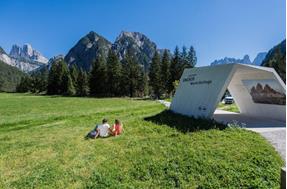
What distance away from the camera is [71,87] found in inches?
2921

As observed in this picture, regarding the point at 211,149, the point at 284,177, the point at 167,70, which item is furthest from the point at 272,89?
the point at 167,70

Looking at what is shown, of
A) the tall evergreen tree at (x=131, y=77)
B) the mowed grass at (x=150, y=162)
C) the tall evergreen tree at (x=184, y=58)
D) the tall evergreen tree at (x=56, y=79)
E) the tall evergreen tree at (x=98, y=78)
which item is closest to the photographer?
the mowed grass at (x=150, y=162)

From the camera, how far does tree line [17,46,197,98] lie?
60.5 m

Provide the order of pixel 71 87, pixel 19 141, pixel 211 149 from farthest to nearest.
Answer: pixel 71 87 → pixel 19 141 → pixel 211 149

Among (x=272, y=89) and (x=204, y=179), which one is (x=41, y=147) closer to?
(x=204, y=179)

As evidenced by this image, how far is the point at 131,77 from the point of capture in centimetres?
6575

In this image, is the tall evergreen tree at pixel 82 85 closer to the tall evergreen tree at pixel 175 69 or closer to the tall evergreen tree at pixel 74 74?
the tall evergreen tree at pixel 74 74

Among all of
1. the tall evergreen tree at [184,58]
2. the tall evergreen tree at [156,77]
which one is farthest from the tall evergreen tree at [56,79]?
the tall evergreen tree at [184,58]

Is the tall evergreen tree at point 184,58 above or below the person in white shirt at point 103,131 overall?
above

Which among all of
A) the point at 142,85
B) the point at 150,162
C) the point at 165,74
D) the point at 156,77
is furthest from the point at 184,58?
the point at 150,162

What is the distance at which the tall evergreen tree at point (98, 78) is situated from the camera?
68875 millimetres

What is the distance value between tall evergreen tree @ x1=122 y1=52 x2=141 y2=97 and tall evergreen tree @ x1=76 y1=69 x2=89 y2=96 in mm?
12857

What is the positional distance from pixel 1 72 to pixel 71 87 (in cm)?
15219

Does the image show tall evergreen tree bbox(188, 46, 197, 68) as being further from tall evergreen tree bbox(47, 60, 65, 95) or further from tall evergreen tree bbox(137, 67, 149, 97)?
tall evergreen tree bbox(47, 60, 65, 95)
